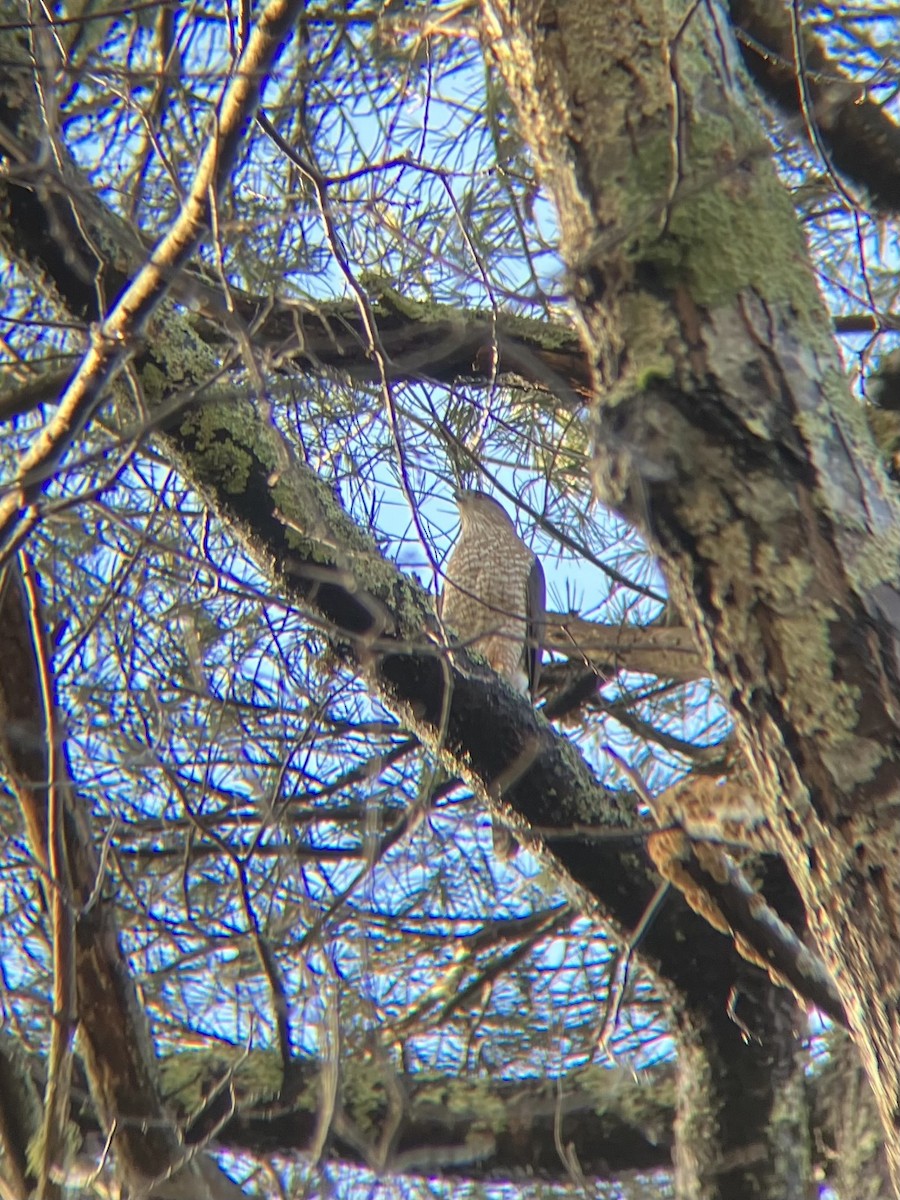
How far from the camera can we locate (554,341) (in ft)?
7.25

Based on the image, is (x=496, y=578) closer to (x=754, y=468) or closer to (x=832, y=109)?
(x=832, y=109)

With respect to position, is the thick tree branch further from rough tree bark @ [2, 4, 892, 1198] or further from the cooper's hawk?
the cooper's hawk

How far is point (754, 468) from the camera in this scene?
108 cm

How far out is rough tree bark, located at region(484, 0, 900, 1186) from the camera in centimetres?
104

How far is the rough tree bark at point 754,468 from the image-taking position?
104 centimetres

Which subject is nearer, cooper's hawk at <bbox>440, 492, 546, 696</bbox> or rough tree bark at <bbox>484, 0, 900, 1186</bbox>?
rough tree bark at <bbox>484, 0, 900, 1186</bbox>

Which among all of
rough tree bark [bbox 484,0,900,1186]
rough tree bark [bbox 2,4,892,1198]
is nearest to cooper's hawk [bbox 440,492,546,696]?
rough tree bark [bbox 2,4,892,1198]

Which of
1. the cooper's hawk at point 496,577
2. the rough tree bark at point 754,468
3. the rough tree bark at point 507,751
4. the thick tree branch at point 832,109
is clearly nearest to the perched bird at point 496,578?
the cooper's hawk at point 496,577

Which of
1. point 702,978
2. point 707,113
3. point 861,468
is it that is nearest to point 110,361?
point 707,113

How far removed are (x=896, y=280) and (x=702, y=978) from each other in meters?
1.33

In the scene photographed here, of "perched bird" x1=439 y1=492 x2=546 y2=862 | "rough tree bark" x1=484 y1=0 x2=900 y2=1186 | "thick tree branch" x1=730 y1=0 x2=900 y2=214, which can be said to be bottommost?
"rough tree bark" x1=484 y1=0 x2=900 y2=1186

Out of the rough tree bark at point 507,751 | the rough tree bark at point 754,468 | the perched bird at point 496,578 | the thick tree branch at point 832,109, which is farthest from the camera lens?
the perched bird at point 496,578

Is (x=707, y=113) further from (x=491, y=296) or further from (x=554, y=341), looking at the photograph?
(x=554, y=341)

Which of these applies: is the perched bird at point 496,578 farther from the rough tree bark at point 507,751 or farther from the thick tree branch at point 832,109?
the thick tree branch at point 832,109
